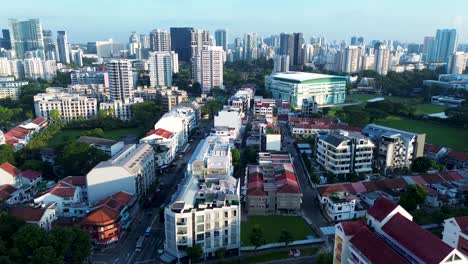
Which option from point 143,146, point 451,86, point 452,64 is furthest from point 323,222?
point 452,64

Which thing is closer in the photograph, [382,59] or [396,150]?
[396,150]

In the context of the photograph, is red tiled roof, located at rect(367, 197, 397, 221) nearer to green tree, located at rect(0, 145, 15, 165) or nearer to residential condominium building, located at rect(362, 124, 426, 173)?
residential condominium building, located at rect(362, 124, 426, 173)

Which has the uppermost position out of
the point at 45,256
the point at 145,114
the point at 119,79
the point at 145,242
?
the point at 119,79

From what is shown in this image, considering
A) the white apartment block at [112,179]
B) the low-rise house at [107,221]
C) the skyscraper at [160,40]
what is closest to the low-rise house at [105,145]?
the white apartment block at [112,179]

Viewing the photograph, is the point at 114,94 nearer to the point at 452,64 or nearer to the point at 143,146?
the point at 143,146

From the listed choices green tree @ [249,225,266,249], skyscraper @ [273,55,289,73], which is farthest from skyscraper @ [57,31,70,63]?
green tree @ [249,225,266,249]

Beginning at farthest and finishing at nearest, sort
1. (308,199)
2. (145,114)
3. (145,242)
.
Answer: (145,114)
(308,199)
(145,242)

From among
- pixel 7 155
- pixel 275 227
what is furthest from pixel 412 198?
pixel 7 155

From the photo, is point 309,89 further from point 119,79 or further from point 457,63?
point 457,63
